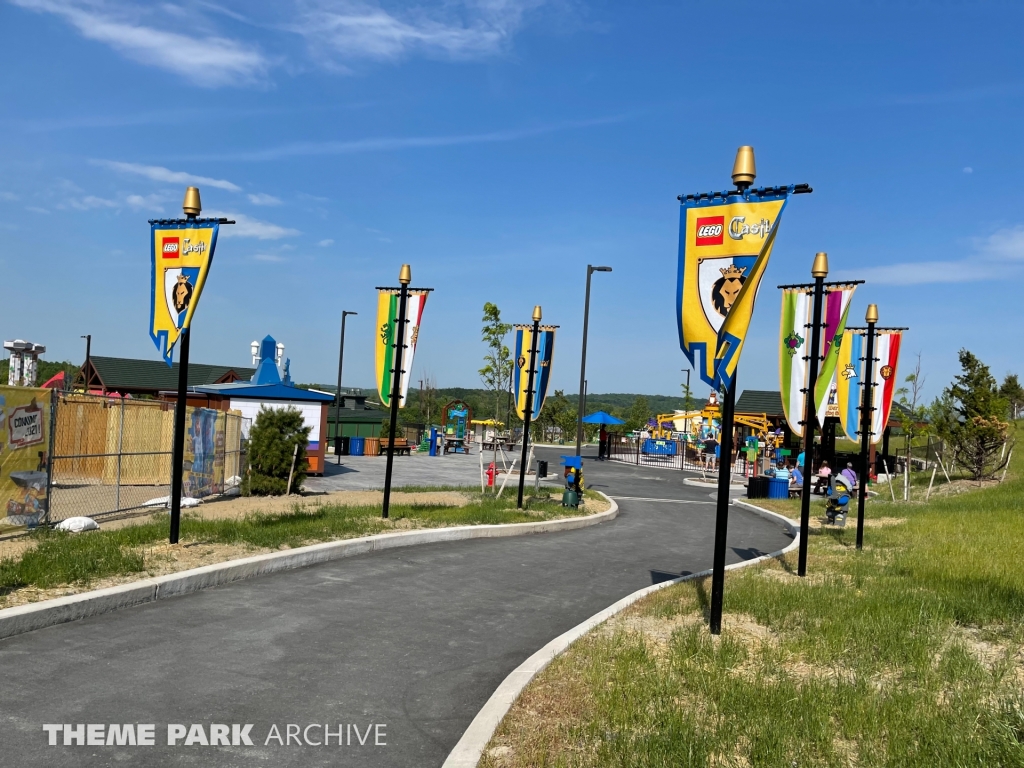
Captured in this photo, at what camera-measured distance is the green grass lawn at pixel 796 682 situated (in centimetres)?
468

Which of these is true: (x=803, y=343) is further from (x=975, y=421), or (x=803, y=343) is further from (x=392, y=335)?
(x=975, y=421)

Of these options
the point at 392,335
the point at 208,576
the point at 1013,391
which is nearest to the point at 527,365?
the point at 392,335

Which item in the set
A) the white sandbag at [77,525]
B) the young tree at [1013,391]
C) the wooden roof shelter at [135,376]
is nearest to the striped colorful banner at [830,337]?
the white sandbag at [77,525]

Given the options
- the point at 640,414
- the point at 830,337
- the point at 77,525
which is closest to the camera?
the point at 77,525

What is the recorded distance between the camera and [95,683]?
5.91 meters

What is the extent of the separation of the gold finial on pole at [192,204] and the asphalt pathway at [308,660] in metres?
4.97

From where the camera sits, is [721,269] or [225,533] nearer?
[721,269]

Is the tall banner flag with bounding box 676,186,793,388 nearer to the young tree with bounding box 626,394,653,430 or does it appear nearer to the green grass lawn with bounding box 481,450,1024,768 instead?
the green grass lawn with bounding box 481,450,1024,768

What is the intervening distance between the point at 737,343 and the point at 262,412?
14510 mm

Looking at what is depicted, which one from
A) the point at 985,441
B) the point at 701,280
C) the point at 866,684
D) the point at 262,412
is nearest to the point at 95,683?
the point at 866,684

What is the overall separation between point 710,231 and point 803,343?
218 inches

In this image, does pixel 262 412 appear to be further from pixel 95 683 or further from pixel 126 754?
pixel 126 754

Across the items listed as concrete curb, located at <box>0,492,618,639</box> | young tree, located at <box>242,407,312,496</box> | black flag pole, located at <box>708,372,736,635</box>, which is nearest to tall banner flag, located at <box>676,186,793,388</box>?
black flag pole, located at <box>708,372,736,635</box>

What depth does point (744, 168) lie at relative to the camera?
7738 millimetres
